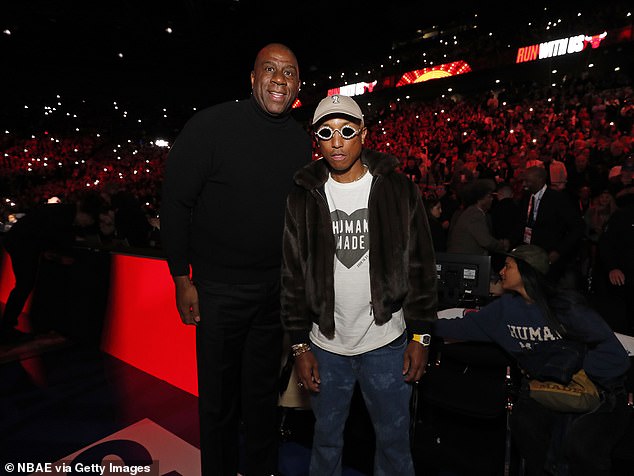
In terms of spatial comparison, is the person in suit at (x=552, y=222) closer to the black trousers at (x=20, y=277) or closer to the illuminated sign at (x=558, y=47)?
the black trousers at (x=20, y=277)

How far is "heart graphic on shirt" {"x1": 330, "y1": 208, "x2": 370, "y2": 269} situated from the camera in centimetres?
183

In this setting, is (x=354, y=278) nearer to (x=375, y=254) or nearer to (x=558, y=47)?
(x=375, y=254)

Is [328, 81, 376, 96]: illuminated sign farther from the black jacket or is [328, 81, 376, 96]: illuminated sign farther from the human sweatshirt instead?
the black jacket

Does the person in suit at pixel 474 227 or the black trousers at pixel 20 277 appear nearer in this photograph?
the person in suit at pixel 474 227

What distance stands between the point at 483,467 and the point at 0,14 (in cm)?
1490

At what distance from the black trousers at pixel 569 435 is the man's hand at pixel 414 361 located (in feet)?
3.36

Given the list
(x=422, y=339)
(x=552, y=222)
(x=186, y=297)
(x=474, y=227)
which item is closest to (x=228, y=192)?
(x=186, y=297)

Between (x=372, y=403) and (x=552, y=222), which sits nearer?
(x=372, y=403)

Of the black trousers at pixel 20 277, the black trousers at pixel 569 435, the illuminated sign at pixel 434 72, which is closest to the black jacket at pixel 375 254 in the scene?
the black trousers at pixel 569 435

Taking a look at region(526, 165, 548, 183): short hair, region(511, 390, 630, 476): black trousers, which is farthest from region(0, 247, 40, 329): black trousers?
region(526, 165, 548, 183): short hair

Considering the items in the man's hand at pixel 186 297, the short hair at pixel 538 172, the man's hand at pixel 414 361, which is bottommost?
the man's hand at pixel 414 361

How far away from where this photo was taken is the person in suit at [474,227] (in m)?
4.45

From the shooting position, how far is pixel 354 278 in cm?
182

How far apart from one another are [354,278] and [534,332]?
1.29m
